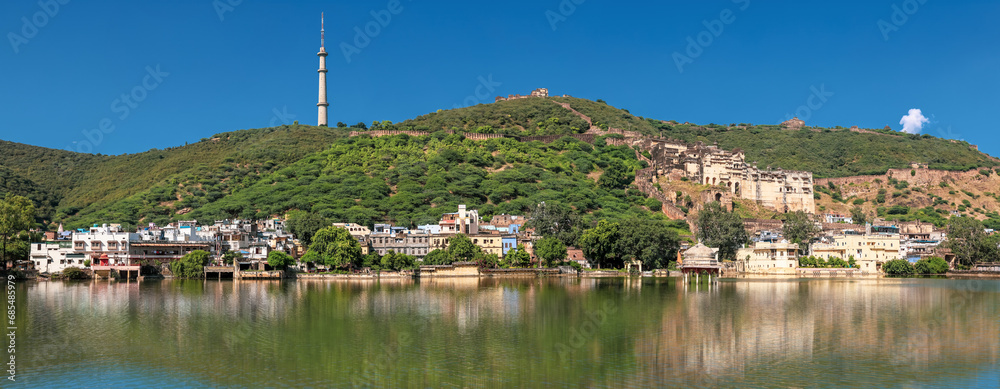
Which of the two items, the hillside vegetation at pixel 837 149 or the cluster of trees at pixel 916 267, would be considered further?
the hillside vegetation at pixel 837 149

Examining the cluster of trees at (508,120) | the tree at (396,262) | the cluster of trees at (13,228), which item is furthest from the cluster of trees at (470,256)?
the cluster of trees at (508,120)

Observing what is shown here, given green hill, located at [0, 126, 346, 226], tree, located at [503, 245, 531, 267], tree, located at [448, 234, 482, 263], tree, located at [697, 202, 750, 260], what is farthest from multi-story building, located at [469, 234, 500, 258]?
green hill, located at [0, 126, 346, 226]

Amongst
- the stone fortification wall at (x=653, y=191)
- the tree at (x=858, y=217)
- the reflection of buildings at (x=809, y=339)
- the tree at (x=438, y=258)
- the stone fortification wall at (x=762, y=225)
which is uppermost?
the stone fortification wall at (x=653, y=191)

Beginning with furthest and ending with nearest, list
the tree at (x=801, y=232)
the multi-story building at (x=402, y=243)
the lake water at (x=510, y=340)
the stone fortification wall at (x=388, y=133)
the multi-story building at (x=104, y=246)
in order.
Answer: the stone fortification wall at (x=388, y=133), the tree at (x=801, y=232), the multi-story building at (x=402, y=243), the multi-story building at (x=104, y=246), the lake water at (x=510, y=340)

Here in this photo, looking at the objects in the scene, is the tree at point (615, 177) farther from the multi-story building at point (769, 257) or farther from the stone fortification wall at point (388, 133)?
the stone fortification wall at point (388, 133)

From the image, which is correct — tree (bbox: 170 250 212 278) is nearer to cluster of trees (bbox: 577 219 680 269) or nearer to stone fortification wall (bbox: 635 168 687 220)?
cluster of trees (bbox: 577 219 680 269)

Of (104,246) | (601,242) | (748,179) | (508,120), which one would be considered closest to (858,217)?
(748,179)

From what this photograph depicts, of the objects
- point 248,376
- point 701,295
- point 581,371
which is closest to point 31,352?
point 248,376
